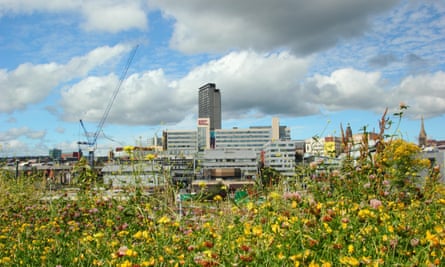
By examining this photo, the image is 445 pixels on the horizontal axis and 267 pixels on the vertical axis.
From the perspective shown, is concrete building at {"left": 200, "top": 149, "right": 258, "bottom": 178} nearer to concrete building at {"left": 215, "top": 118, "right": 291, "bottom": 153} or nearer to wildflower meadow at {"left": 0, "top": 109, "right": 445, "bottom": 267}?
concrete building at {"left": 215, "top": 118, "right": 291, "bottom": 153}

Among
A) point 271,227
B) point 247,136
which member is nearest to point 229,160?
point 247,136

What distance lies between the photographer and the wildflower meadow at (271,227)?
6.58 feet

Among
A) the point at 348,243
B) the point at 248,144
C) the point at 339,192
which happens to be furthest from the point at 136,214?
the point at 248,144

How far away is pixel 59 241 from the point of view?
115 inches

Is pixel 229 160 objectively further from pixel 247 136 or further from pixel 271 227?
pixel 271 227

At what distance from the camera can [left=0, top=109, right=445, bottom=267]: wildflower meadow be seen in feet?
6.58

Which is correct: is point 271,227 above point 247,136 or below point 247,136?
below

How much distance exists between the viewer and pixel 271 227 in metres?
2.40

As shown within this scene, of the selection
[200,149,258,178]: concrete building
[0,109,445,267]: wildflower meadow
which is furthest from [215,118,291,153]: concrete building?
[0,109,445,267]: wildflower meadow

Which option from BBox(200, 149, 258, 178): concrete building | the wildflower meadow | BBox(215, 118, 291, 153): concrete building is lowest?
BBox(200, 149, 258, 178): concrete building

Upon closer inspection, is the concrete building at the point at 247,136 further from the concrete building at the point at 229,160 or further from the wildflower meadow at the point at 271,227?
the wildflower meadow at the point at 271,227

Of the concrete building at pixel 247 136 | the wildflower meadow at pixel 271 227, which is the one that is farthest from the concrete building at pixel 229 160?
the wildflower meadow at pixel 271 227

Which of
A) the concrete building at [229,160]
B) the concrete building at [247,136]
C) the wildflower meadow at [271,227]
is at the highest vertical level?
the concrete building at [247,136]

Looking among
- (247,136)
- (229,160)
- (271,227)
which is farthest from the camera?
(247,136)
